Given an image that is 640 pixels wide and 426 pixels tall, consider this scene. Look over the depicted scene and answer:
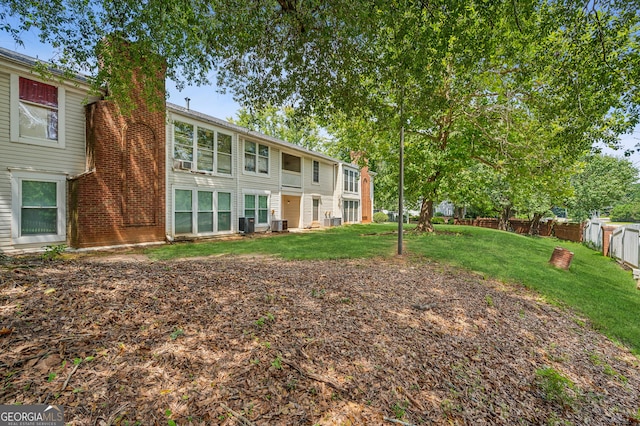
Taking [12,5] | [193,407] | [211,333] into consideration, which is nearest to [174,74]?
[12,5]

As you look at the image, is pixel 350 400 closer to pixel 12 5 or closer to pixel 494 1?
pixel 494 1

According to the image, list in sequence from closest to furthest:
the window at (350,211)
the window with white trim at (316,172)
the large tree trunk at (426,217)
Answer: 1. the large tree trunk at (426,217)
2. the window with white trim at (316,172)
3. the window at (350,211)

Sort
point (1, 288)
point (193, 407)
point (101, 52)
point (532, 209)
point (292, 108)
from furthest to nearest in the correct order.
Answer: point (532, 209) → point (292, 108) → point (101, 52) → point (1, 288) → point (193, 407)

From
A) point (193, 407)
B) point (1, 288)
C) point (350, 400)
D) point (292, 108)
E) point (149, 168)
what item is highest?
point (292, 108)

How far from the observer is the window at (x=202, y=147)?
12.3 metres

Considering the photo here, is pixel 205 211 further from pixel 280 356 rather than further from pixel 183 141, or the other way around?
pixel 280 356

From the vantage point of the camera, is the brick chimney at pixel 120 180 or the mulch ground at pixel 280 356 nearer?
the mulch ground at pixel 280 356

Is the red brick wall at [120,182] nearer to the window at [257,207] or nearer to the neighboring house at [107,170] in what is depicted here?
the neighboring house at [107,170]

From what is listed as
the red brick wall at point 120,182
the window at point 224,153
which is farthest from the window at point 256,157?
the red brick wall at point 120,182

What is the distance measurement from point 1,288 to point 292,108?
6.48m

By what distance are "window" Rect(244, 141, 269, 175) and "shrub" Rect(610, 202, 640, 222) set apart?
5679 cm

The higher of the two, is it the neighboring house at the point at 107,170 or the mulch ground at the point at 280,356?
the neighboring house at the point at 107,170

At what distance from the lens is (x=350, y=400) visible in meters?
2.32

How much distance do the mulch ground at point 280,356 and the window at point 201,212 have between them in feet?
26.1
